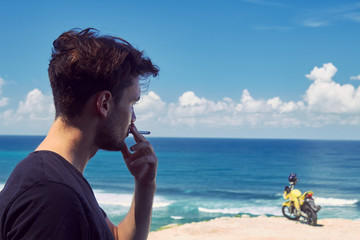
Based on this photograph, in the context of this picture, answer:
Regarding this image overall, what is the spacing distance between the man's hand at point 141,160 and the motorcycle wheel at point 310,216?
13.6 metres

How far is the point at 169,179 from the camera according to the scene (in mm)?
48594

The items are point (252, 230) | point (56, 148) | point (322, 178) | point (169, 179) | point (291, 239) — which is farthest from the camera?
point (322, 178)

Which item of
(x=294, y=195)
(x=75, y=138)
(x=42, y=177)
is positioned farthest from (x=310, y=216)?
(x=42, y=177)

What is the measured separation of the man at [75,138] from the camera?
40.8 inches

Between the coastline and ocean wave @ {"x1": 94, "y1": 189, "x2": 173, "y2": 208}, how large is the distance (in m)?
12.0

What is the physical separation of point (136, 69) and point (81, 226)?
626 millimetres

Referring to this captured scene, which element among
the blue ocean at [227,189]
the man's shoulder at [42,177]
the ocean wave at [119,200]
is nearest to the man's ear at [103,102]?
the man's shoulder at [42,177]

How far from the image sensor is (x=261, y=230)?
13352mm

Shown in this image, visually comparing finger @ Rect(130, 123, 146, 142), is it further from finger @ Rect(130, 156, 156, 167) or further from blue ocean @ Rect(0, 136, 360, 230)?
blue ocean @ Rect(0, 136, 360, 230)

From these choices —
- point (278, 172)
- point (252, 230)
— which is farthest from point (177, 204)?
point (278, 172)

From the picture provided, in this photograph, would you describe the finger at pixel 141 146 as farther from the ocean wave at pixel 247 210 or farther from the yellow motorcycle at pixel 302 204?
the ocean wave at pixel 247 210

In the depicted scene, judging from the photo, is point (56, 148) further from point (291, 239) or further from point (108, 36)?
point (291, 239)

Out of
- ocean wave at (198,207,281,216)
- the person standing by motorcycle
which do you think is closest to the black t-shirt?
the person standing by motorcycle

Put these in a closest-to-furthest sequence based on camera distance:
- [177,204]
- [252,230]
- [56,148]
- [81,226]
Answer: [81,226] < [56,148] < [252,230] < [177,204]
